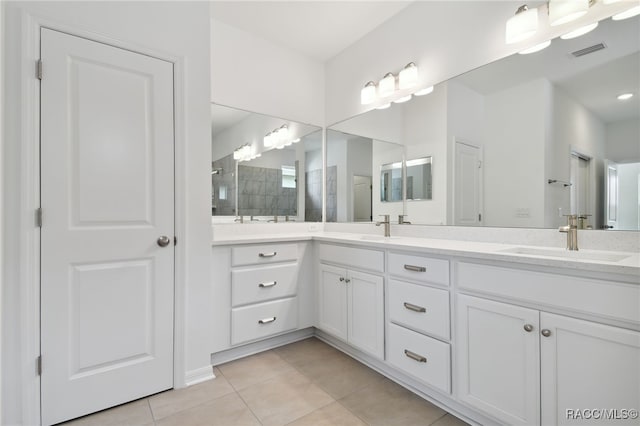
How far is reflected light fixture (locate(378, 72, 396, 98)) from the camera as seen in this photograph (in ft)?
8.06

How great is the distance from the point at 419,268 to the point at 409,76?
→ 1.51 m

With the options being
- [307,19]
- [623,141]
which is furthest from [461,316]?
[307,19]

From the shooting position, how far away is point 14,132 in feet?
4.59

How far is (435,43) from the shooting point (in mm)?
2188

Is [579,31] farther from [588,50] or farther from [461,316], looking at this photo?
[461,316]

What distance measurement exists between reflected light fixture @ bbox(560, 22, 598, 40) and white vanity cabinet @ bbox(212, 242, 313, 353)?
2.07m

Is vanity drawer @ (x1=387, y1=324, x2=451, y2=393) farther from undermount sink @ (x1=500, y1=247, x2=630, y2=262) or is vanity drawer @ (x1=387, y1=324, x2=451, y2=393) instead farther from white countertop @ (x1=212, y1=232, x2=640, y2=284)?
undermount sink @ (x1=500, y1=247, x2=630, y2=262)

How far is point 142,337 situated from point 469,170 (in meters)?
2.27

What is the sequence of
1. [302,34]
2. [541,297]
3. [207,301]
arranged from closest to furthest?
[541,297], [207,301], [302,34]

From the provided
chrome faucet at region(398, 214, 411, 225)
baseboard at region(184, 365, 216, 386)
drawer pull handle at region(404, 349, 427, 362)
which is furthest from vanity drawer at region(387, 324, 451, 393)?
baseboard at region(184, 365, 216, 386)

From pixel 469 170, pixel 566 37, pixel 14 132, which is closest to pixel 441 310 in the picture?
pixel 469 170

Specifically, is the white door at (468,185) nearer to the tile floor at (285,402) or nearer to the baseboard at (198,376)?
the tile floor at (285,402)

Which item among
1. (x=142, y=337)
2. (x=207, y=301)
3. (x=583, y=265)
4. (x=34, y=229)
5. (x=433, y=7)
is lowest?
(x=142, y=337)

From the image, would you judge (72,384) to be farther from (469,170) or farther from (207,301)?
(469,170)
